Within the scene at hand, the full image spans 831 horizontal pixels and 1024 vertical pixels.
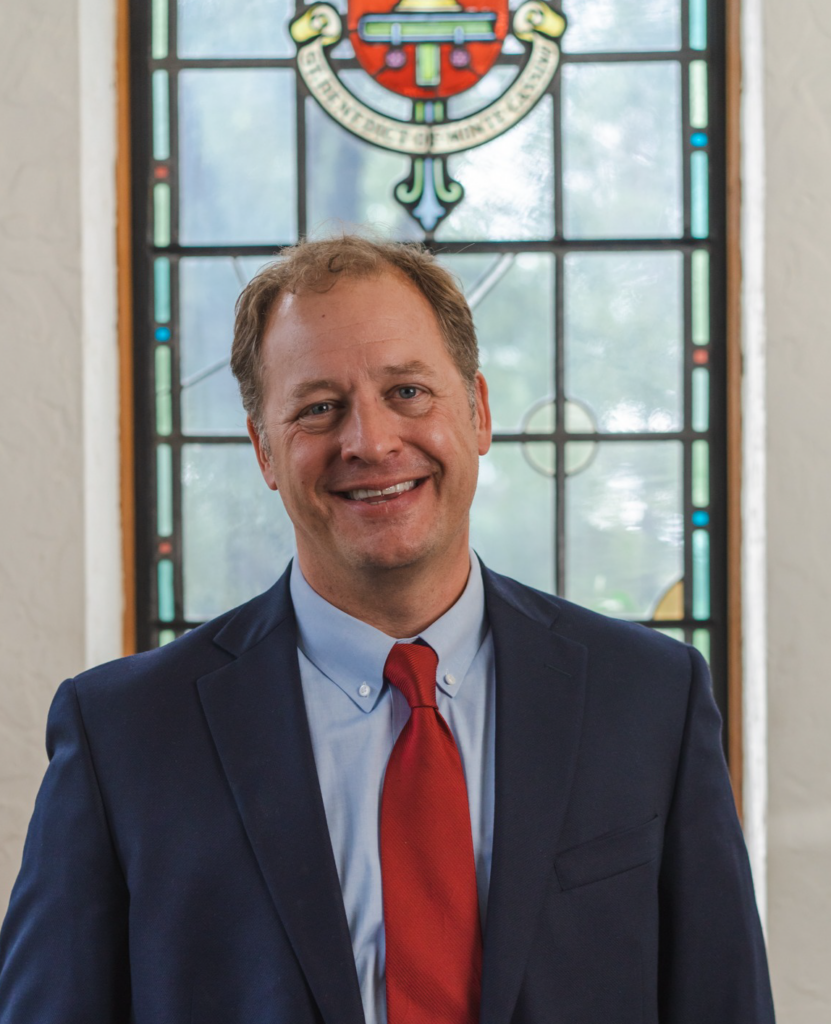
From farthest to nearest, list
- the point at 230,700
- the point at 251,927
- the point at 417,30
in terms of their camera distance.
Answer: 1. the point at 417,30
2. the point at 230,700
3. the point at 251,927

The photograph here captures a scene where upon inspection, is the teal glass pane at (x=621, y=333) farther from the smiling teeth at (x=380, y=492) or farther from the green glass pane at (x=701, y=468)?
the smiling teeth at (x=380, y=492)

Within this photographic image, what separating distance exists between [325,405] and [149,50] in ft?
4.88

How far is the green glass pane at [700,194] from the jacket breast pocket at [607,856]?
1516 millimetres

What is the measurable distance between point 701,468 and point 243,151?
48.8 inches

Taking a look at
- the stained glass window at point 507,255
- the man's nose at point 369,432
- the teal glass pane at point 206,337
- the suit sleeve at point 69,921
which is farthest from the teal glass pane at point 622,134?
the suit sleeve at point 69,921

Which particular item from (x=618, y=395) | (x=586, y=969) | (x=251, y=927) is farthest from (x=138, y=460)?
(x=586, y=969)

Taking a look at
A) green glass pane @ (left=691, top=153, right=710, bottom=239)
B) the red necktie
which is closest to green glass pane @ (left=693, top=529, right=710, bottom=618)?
green glass pane @ (left=691, top=153, right=710, bottom=239)

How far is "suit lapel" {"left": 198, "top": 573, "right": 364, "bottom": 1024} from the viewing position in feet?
3.25

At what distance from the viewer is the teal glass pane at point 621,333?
7.30ft

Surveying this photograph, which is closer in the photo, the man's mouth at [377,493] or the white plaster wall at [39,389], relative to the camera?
the man's mouth at [377,493]

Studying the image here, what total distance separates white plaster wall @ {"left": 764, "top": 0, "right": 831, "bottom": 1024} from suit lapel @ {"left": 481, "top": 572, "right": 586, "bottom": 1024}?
95cm

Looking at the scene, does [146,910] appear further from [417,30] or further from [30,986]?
[417,30]

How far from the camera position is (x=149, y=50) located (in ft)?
7.32

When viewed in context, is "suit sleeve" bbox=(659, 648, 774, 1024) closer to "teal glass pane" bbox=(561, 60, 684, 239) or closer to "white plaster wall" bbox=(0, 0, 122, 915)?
"white plaster wall" bbox=(0, 0, 122, 915)
